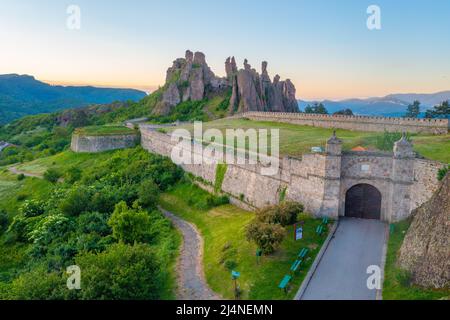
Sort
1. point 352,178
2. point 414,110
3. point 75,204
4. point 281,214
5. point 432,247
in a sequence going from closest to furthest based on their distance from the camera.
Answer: point 432,247
point 281,214
point 352,178
point 75,204
point 414,110

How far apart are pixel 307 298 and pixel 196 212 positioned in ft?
51.7

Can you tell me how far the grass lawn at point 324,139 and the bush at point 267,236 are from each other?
36.4ft

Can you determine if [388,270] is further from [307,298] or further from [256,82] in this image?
[256,82]

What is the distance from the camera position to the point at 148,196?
3098 centimetres

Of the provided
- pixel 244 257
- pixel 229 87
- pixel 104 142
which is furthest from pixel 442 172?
pixel 229 87

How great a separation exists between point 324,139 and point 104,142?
103 feet

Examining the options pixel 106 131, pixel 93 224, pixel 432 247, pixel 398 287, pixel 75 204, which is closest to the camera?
pixel 432 247

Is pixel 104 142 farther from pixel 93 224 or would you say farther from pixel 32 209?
pixel 93 224

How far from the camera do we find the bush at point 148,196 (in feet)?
101

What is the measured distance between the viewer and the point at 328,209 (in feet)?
69.2

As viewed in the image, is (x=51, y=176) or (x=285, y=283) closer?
(x=285, y=283)

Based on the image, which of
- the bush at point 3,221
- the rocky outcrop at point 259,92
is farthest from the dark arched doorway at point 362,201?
the rocky outcrop at point 259,92
